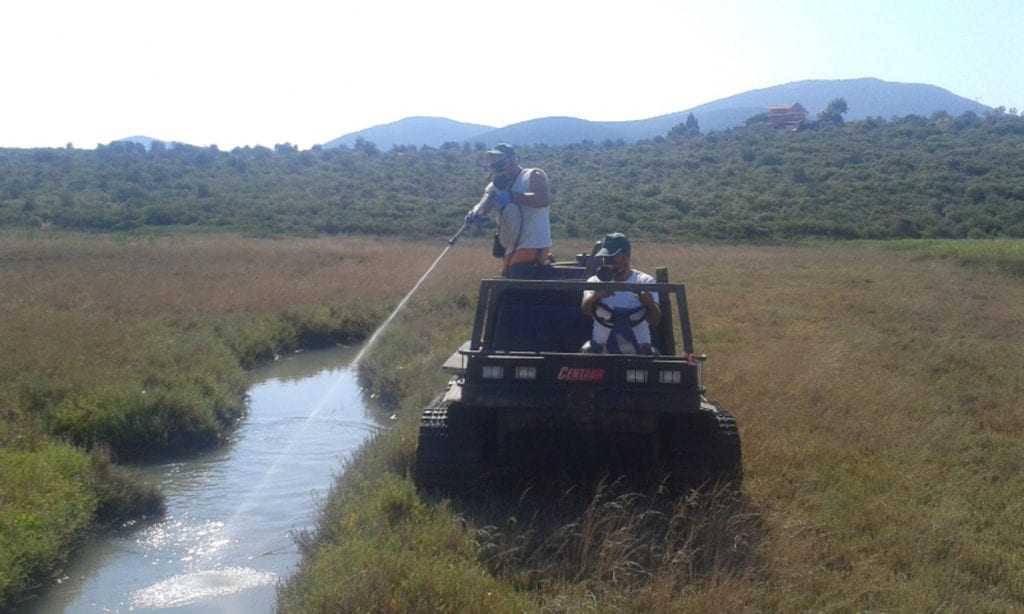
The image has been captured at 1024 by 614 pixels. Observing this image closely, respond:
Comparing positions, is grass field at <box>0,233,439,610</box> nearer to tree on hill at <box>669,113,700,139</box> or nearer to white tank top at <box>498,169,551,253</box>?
white tank top at <box>498,169,551,253</box>

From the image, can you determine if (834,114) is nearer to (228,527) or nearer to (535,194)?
(535,194)

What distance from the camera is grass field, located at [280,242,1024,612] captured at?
4.90 meters

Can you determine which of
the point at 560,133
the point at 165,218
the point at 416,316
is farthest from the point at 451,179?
the point at 560,133

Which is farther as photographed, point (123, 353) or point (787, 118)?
point (787, 118)

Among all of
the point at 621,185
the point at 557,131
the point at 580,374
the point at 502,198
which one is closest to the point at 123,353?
the point at 502,198

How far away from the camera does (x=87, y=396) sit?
9.35 metres

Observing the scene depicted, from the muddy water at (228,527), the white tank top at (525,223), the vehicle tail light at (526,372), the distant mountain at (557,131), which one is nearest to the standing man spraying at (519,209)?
the white tank top at (525,223)

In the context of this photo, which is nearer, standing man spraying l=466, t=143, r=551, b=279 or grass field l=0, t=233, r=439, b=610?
grass field l=0, t=233, r=439, b=610

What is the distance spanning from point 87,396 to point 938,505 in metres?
7.65

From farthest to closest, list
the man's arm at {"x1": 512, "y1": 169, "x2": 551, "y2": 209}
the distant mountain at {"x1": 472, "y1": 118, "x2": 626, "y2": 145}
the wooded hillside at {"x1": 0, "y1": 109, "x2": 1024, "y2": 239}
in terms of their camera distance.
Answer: the distant mountain at {"x1": 472, "y1": 118, "x2": 626, "y2": 145} < the wooded hillside at {"x1": 0, "y1": 109, "x2": 1024, "y2": 239} < the man's arm at {"x1": 512, "y1": 169, "x2": 551, "y2": 209}

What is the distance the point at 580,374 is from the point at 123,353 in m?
7.54

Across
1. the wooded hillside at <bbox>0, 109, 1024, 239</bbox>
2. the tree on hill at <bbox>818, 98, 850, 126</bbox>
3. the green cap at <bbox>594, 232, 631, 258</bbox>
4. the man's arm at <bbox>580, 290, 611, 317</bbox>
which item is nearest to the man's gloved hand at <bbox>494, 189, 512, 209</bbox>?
the green cap at <bbox>594, 232, 631, 258</bbox>

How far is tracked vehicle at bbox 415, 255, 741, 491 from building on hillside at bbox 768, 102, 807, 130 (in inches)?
2581

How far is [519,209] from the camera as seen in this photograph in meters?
8.05
